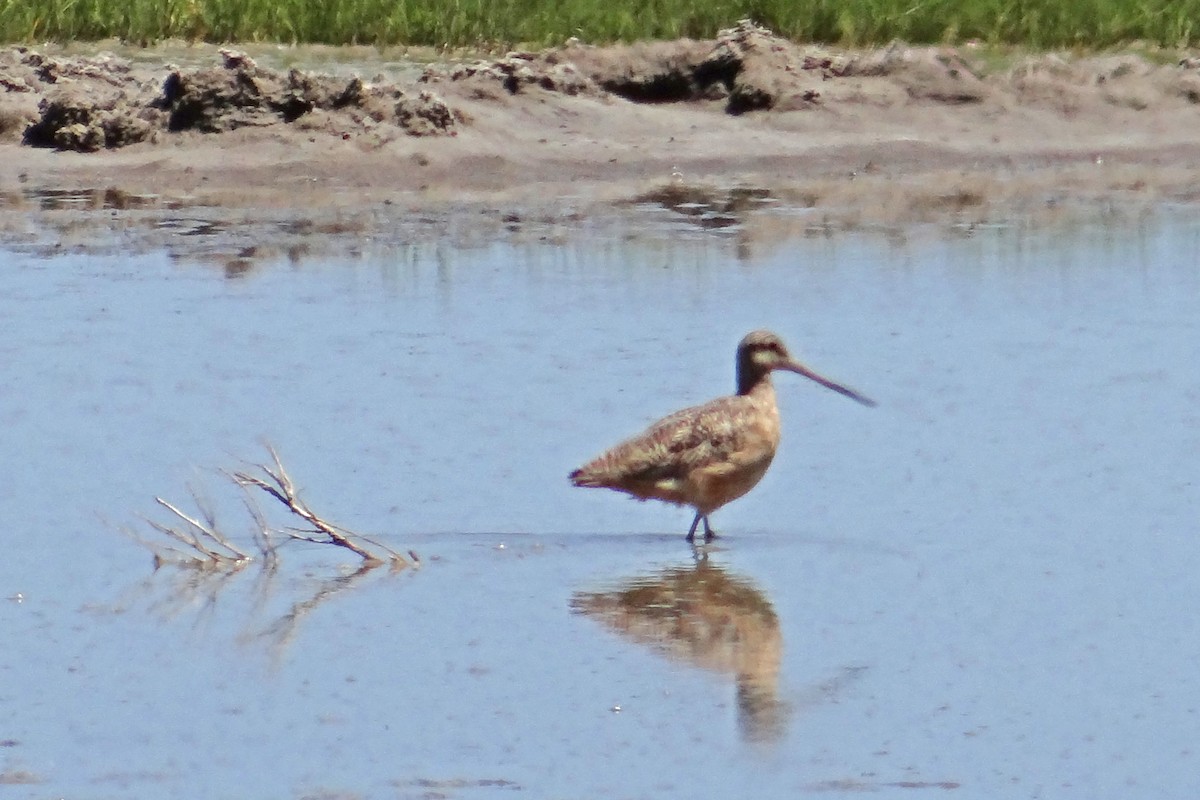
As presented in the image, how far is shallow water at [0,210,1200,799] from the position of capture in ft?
19.7

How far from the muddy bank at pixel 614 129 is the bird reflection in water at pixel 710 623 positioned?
Result: 7256 mm

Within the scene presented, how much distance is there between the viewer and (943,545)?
793 cm

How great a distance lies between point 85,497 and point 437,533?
1.24m

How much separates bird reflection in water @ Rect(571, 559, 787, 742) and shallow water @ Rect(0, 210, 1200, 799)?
18 mm

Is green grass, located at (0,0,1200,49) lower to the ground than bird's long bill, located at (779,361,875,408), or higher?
higher

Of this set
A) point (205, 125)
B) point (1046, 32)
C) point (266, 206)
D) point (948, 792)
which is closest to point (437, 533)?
point (948, 792)

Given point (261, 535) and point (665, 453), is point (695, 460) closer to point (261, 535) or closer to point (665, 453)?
point (665, 453)

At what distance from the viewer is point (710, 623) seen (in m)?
7.27

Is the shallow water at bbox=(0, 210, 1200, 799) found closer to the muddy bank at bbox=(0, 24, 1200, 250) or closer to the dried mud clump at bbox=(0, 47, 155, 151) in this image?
the muddy bank at bbox=(0, 24, 1200, 250)

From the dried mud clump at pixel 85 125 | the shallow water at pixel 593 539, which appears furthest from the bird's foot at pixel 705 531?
the dried mud clump at pixel 85 125

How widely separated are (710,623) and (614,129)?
9.65 m

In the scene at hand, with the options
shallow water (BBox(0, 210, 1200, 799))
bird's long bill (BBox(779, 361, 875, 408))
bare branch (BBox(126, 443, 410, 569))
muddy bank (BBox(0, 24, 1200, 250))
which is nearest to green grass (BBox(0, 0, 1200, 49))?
muddy bank (BBox(0, 24, 1200, 250))

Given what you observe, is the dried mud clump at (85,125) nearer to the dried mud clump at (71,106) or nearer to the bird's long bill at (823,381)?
the dried mud clump at (71,106)

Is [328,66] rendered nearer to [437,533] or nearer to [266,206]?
[266,206]
